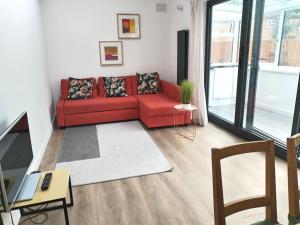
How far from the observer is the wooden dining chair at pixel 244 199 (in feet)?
3.46

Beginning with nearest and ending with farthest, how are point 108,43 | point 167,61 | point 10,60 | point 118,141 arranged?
point 10,60, point 118,141, point 108,43, point 167,61

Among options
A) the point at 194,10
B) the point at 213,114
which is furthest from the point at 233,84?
the point at 194,10

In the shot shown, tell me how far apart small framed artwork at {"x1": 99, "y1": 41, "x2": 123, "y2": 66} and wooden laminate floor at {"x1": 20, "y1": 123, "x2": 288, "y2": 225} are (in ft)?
8.28

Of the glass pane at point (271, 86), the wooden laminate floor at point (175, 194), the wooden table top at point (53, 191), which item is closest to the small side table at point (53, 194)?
the wooden table top at point (53, 191)

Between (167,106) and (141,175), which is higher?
(167,106)

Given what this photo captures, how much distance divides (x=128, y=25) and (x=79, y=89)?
1.69m

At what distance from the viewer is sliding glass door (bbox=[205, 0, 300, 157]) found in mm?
2949

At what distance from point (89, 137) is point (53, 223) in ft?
6.31

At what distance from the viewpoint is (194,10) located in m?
3.91

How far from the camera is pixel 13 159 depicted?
5.03ft

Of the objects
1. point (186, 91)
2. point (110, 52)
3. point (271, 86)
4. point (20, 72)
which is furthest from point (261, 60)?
point (20, 72)

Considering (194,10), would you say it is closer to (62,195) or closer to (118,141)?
(118,141)

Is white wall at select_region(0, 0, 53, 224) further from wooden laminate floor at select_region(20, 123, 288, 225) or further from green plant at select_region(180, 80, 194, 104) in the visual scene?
green plant at select_region(180, 80, 194, 104)

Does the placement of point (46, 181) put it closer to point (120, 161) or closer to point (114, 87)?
point (120, 161)
